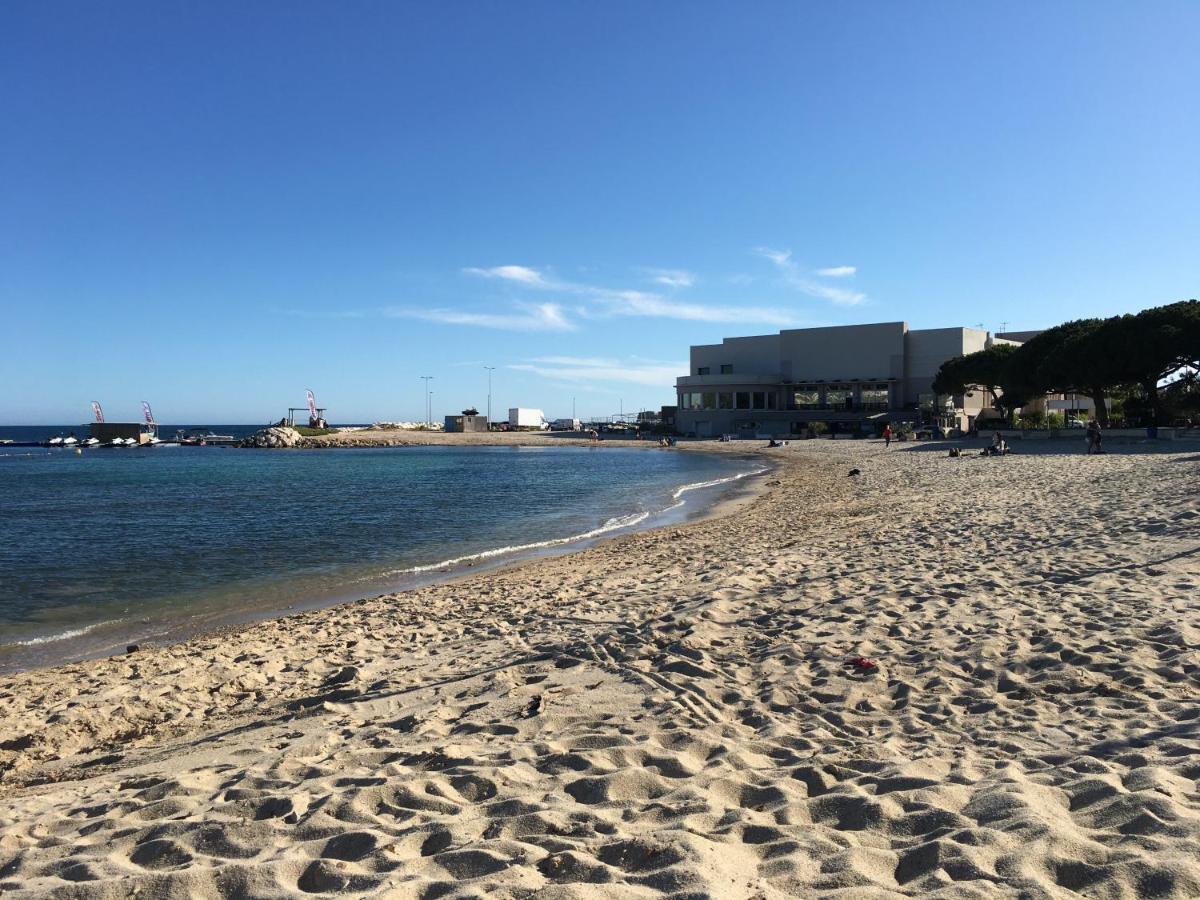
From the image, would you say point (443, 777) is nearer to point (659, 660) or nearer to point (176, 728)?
point (659, 660)

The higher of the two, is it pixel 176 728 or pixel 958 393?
pixel 958 393

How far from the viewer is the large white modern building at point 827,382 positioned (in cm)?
8694

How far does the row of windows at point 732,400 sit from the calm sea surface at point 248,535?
5277 centimetres

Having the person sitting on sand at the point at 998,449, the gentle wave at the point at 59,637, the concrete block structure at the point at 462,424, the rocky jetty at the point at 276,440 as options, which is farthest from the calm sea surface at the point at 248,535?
the concrete block structure at the point at 462,424

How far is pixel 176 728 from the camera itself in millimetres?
7023

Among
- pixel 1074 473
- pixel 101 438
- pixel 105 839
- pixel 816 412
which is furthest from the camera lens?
pixel 101 438

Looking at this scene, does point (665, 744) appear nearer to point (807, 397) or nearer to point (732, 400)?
point (807, 397)

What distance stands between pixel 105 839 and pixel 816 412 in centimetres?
9224

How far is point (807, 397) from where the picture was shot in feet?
314

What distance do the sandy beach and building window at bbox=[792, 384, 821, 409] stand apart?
85.7 m

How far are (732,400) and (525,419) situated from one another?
54.4 meters

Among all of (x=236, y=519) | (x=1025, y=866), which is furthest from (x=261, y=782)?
(x=236, y=519)

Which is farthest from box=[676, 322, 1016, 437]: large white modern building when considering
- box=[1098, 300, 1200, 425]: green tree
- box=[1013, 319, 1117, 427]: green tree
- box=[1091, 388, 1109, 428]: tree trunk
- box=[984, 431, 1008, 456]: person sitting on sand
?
box=[984, 431, 1008, 456]: person sitting on sand

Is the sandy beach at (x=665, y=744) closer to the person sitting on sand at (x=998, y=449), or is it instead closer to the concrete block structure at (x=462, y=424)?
the person sitting on sand at (x=998, y=449)
